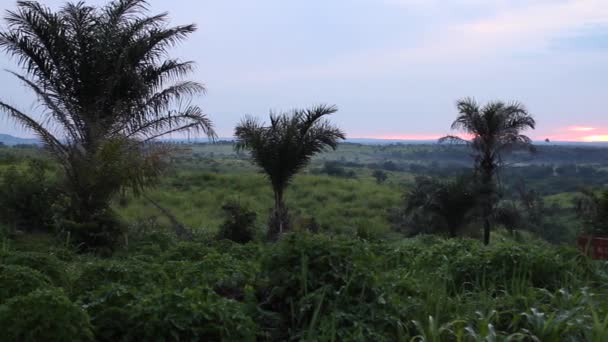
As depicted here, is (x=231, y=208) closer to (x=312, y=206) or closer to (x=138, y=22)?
(x=138, y=22)

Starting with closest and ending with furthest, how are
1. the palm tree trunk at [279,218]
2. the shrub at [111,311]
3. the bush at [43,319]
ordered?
the bush at [43,319] < the shrub at [111,311] < the palm tree trunk at [279,218]

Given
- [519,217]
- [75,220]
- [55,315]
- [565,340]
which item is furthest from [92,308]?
[519,217]

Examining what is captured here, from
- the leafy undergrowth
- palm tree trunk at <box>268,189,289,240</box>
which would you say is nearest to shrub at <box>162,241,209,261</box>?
the leafy undergrowth

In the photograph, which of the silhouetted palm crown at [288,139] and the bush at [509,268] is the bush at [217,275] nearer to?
the bush at [509,268]

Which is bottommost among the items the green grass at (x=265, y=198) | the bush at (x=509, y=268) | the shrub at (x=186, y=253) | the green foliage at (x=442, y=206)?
the green grass at (x=265, y=198)

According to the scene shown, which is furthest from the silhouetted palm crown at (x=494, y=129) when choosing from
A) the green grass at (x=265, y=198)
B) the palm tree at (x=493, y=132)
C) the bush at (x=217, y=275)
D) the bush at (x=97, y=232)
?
the bush at (x=217, y=275)

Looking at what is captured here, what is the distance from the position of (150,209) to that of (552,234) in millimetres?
13805

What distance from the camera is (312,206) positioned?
94.6 feet

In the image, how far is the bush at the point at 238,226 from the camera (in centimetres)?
1392

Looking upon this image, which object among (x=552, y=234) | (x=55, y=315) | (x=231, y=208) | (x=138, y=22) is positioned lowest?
(x=552, y=234)

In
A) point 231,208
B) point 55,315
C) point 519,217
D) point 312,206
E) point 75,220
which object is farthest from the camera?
point 312,206

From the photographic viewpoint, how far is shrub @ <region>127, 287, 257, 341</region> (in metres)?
3.48

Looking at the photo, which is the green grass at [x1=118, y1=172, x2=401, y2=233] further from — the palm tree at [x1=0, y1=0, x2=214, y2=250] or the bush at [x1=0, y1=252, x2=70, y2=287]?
the bush at [x1=0, y1=252, x2=70, y2=287]

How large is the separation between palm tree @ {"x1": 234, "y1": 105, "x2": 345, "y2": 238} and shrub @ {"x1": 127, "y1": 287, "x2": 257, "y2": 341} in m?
10.9
